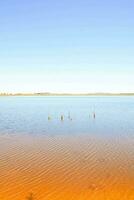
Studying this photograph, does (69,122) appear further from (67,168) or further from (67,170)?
(67,170)

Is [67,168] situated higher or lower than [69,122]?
higher

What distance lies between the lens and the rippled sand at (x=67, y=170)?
12.1 m

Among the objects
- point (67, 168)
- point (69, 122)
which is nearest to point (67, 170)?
point (67, 168)

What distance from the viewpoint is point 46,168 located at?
15.9 meters

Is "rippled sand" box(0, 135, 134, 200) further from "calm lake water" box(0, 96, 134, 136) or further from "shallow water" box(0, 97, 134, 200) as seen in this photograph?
"calm lake water" box(0, 96, 134, 136)

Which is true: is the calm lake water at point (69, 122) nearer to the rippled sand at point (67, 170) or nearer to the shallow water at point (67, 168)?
the shallow water at point (67, 168)

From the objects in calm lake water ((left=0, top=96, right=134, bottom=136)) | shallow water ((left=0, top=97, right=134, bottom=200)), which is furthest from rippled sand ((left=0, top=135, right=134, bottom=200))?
calm lake water ((left=0, top=96, right=134, bottom=136))

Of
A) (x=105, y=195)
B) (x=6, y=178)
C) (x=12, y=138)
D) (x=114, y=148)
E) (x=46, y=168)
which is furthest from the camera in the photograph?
(x=12, y=138)

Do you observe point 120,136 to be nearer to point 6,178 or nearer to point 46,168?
point 46,168

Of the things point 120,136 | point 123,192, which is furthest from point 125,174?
point 120,136

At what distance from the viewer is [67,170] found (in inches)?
612

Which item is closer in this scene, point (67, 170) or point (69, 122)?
point (67, 170)

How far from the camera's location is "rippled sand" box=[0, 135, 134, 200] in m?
12.1

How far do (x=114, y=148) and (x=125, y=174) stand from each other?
263 inches
